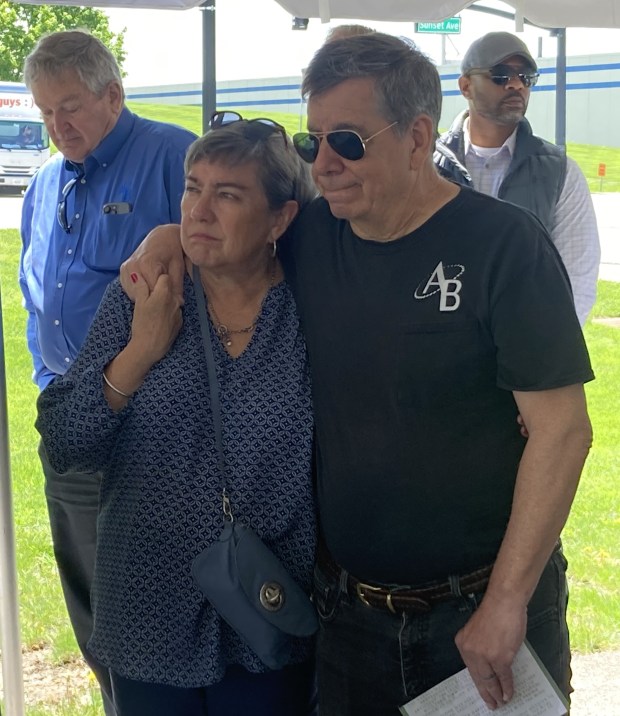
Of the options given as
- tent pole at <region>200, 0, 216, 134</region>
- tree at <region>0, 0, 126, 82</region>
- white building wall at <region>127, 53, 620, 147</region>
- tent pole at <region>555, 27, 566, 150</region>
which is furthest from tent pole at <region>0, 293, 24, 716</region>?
white building wall at <region>127, 53, 620, 147</region>

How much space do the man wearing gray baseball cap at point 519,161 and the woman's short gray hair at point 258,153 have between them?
1376 millimetres

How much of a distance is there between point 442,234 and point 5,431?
140cm

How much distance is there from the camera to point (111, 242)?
9.18ft

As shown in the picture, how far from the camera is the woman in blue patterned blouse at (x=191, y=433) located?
177 cm

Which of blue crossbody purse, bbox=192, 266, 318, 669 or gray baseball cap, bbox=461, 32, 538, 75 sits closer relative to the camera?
blue crossbody purse, bbox=192, 266, 318, 669

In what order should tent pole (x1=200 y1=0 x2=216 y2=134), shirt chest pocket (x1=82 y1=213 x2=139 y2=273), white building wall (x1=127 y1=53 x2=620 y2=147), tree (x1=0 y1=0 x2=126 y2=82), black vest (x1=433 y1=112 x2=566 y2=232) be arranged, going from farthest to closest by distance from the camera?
white building wall (x1=127 y1=53 x2=620 y2=147) < tree (x1=0 y1=0 x2=126 y2=82) < tent pole (x1=200 y1=0 x2=216 y2=134) < black vest (x1=433 y1=112 x2=566 y2=232) < shirt chest pocket (x1=82 y1=213 x2=139 y2=273)

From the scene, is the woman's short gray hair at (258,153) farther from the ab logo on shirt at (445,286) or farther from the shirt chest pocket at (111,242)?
the shirt chest pocket at (111,242)

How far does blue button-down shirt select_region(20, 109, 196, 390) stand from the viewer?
2.80 m

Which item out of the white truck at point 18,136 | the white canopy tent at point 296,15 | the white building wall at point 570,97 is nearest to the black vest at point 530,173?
the white canopy tent at point 296,15

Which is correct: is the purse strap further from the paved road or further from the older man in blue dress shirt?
the paved road

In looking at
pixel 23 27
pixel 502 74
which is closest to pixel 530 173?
pixel 502 74

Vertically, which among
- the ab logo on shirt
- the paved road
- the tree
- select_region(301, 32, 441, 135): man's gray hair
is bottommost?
the paved road

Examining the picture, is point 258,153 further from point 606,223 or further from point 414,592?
point 606,223

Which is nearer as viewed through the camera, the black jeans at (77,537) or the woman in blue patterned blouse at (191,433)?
the woman in blue patterned blouse at (191,433)
